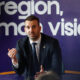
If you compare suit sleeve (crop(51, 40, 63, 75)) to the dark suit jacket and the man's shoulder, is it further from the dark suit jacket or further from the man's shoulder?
the man's shoulder

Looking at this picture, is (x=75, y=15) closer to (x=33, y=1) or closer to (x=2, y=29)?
(x=33, y=1)

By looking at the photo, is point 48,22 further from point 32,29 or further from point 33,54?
point 33,54

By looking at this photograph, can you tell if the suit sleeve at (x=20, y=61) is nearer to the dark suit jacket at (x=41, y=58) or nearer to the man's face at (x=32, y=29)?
the dark suit jacket at (x=41, y=58)

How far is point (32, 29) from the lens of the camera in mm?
2025

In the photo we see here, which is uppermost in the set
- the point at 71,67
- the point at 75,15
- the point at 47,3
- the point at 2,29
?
the point at 47,3

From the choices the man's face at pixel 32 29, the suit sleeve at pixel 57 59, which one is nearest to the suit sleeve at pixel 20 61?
the man's face at pixel 32 29

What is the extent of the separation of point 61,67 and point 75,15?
54cm

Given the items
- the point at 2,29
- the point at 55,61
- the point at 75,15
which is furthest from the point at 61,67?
the point at 2,29

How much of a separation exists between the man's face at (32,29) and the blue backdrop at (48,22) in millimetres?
47

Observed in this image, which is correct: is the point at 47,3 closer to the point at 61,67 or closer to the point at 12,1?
the point at 12,1

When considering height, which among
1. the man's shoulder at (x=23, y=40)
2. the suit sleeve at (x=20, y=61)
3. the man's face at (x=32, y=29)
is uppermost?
the man's face at (x=32, y=29)

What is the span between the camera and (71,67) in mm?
2049

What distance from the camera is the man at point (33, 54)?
2010 mm

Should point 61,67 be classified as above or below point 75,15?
below
